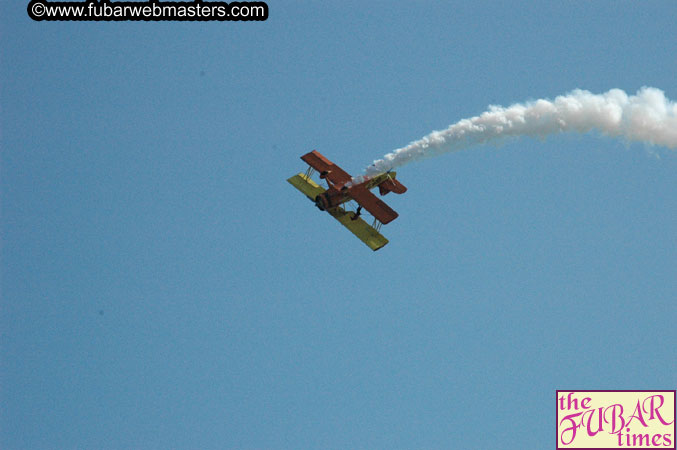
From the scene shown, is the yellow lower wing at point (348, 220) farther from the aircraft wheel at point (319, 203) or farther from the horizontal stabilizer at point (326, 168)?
the horizontal stabilizer at point (326, 168)

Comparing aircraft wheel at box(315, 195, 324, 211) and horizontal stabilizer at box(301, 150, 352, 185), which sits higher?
horizontal stabilizer at box(301, 150, 352, 185)

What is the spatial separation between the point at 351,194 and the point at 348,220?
1.88m

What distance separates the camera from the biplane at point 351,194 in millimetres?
69062

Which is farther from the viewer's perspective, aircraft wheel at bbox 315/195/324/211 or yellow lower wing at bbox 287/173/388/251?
aircraft wheel at bbox 315/195/324/211

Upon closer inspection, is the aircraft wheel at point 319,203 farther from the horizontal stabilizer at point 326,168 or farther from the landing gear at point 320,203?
the horizontal stabilizer at point 326,168

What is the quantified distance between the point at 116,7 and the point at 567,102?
97.3 ft

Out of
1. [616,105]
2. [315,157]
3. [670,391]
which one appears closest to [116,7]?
[315,157]

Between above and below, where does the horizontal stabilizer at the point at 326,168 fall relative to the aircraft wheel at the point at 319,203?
above

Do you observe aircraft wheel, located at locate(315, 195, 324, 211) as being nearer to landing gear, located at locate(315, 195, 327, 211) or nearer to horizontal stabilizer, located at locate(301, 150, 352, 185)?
landing gear, located at locate(315, 195, 327, 211)

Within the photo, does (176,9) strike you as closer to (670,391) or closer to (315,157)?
(315,157)

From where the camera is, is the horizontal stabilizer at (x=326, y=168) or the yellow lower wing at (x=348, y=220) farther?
the horizontal stabilizer at (x=326, y=168)

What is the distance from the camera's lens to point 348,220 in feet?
234

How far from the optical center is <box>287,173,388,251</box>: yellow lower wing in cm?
6906

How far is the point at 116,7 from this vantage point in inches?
2498
